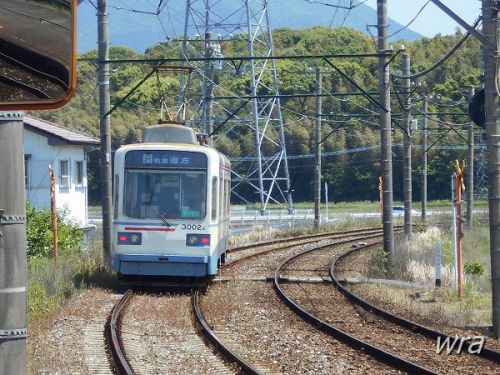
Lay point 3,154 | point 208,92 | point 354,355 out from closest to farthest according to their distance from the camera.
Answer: point 3,154, point 354,355, point 208,92

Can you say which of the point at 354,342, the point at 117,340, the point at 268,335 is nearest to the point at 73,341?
the point at 117,340

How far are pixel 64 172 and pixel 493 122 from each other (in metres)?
26.0

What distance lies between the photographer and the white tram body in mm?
18109

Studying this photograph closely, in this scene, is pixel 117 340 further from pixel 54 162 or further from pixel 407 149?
pixel 54 162

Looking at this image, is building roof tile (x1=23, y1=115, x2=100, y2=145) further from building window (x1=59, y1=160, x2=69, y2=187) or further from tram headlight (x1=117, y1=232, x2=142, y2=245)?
tram headlight (x1=117, y1=232, x2=142, y2=245)

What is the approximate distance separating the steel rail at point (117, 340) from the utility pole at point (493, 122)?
554cm

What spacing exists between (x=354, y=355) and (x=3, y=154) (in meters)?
8.40

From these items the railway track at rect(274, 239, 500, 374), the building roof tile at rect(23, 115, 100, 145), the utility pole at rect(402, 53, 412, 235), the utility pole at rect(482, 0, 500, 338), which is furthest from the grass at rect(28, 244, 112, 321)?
the building roof tile at rect(23, 115, 100, 145)

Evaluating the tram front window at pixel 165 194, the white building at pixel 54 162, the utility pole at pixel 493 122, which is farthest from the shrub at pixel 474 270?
the white building at pixel 54 162

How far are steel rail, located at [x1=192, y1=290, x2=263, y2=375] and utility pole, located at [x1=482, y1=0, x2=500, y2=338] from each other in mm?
4235

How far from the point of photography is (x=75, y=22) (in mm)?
3170

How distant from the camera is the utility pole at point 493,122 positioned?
45.9ft

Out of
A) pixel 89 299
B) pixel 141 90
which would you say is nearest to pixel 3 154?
pixel 89 299

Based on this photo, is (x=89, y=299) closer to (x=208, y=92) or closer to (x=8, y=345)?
(x=8, y=345)
